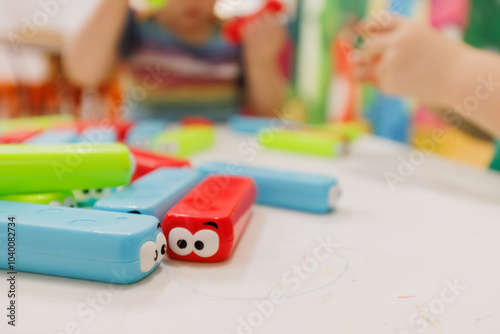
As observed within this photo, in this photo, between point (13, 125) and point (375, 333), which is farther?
point (13, 125)

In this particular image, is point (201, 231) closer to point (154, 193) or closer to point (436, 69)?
point (154, 193)

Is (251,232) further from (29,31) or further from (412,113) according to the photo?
(29,31)

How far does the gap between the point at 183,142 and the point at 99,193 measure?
0.89 feet

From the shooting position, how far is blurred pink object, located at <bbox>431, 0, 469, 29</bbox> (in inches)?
27.9

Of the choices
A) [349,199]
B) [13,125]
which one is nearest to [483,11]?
[349,199]

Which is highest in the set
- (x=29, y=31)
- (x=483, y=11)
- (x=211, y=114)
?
(x=483, y=11)

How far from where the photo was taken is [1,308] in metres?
0.25

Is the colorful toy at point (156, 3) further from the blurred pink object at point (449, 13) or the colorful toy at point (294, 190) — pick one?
the colorful toy at point (294, 190)

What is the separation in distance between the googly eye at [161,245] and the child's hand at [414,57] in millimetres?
416

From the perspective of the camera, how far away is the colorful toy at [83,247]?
0.91 ft

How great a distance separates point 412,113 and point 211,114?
514 mm

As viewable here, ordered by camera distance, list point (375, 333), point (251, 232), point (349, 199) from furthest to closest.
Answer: point (349, 199)
point (251, 232)
point (375, 333)

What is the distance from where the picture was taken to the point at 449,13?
0.74 metres

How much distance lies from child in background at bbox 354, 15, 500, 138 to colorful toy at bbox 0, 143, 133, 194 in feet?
1.27
